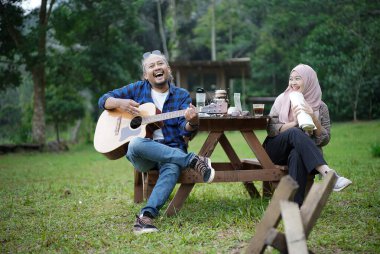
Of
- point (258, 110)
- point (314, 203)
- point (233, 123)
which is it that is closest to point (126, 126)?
point (233, 123)

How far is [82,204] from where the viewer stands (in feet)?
19.1

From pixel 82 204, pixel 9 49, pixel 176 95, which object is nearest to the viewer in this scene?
pixel 176 95

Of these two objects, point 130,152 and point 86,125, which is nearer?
point 130,152

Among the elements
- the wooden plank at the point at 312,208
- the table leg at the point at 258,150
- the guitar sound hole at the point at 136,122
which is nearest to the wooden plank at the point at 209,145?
the table leg at the point at 258,150

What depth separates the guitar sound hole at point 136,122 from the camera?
4875 mm

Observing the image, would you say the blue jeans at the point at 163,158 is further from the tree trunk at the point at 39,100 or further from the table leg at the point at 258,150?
the tree trunk at the point at 39,100

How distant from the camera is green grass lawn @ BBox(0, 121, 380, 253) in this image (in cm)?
377

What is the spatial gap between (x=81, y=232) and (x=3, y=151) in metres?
12.6

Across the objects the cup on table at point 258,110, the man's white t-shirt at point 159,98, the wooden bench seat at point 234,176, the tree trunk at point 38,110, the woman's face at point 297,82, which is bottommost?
the tree trunk at point 38,110

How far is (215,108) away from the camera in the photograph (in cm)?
481

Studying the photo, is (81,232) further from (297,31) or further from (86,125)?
(297,31)

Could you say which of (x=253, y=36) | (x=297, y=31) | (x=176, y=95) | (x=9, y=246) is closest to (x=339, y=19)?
(x=297, y=31)

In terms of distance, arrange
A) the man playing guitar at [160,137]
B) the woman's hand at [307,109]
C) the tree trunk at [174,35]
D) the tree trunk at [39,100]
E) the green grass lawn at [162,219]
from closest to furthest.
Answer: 1. the green grass lawn at [162,219]
2. the man playing guitar at [160,137]
3. the woman's hand at [307,109]
4. the tree trunk at [39,100]
5. the tree trunk at [174,35]

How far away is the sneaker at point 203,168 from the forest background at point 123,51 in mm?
13413
